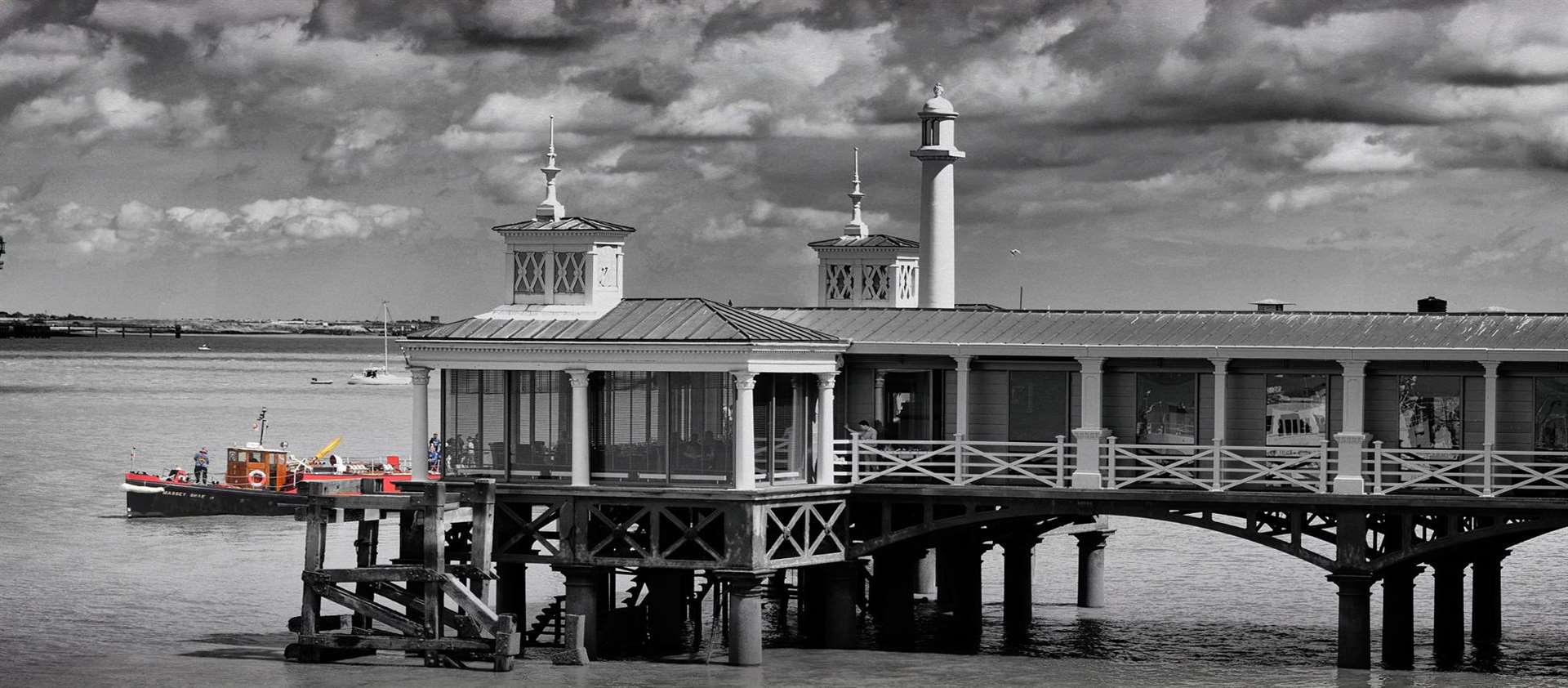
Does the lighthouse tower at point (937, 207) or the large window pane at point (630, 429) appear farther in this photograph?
the lighthouse tower at point (937, 207)

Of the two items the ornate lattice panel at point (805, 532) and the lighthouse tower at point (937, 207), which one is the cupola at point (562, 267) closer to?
the ornate lattice panel at point (805, 532)

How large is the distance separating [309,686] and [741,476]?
768cm

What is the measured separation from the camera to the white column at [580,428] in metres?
41.8

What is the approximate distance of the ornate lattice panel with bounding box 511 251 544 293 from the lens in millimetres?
44562

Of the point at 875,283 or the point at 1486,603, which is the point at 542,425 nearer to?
the point at 875,283

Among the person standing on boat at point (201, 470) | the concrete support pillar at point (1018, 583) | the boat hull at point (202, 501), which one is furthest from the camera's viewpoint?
the person standing on boat at point (201, 470)

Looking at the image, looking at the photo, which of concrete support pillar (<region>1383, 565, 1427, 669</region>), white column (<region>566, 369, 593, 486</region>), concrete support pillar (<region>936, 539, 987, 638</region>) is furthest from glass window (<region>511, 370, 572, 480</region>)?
concrete support pillar (<region>1383, 565, 1427, 669</region>)

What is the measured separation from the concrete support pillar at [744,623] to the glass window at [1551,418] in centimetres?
1288

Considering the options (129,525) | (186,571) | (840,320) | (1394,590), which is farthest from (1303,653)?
(129,525)

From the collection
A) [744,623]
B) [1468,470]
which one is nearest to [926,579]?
[744,623]

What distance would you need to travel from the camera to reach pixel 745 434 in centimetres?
4112

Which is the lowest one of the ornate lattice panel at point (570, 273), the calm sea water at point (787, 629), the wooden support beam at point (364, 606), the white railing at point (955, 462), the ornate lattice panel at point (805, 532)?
the calm sea water at point (787, 629)

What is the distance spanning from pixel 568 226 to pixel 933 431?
7348mm

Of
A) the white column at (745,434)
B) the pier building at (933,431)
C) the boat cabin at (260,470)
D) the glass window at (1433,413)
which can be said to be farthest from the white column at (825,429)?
the boat cabin at (260,470)
